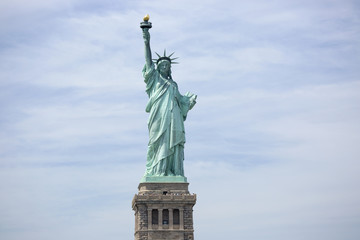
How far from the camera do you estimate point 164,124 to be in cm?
6297

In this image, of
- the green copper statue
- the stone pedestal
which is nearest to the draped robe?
the green copper statue

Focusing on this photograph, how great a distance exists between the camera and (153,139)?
62.9m

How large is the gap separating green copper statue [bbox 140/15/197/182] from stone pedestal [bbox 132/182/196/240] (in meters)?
1.05

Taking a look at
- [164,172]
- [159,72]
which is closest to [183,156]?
[164,172]

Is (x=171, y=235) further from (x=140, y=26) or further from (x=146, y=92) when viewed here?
(x=140, y=26)

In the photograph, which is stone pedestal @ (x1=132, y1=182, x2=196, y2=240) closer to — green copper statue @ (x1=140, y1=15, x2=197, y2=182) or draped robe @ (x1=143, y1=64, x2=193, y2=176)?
green copper statue @ (x1=140, y1=15, x2=197, y2=182)

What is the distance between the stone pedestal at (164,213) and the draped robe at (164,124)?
1.64 m

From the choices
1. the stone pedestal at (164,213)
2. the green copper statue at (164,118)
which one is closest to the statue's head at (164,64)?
the green copper statue at (164,118)

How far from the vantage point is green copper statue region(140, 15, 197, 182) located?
62.3m

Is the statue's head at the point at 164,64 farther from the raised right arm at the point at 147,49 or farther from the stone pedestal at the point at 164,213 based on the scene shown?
the stone pedestal at the point at 164,213

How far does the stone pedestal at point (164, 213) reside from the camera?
60500 millimetres

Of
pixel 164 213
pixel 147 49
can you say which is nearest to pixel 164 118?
pixel 147 49

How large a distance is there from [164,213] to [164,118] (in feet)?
21.6

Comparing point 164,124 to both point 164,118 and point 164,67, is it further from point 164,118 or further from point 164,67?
point 164,67
